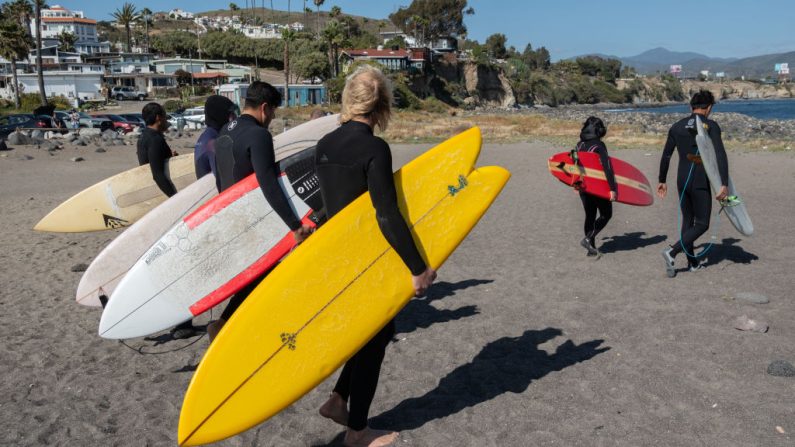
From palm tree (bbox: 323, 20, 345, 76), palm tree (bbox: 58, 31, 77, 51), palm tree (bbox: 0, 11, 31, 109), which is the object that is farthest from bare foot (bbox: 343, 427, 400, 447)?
palm tree (bbox: 58, 31, 77, 51)

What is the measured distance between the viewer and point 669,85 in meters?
148

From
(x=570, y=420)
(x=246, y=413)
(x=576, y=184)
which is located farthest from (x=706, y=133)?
(x=246, y=413)

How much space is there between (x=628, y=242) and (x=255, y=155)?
19.8ft

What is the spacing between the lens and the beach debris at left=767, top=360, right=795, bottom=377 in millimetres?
4105

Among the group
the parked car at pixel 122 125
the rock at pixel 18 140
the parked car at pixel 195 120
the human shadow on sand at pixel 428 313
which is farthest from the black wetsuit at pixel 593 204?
the parked car at pixel 195 120

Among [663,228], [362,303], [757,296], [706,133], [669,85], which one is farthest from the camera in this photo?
[669,85]

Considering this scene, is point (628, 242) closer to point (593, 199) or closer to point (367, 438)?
point (593, 199)

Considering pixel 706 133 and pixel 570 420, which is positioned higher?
pixel 706 133

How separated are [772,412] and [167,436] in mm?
3432

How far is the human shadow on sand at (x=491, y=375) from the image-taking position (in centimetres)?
374

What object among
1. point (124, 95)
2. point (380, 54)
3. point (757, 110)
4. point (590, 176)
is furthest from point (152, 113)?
point (757, 110)

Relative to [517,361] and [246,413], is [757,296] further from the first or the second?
[246,413]

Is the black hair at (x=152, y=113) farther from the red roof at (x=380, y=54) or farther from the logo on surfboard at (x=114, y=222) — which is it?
the red roof at (x=380, y=54)

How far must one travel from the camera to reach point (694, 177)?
628 centimetres
